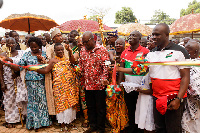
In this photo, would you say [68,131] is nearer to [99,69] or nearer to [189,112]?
[99,69]

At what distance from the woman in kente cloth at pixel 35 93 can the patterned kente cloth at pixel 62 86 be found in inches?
13.7

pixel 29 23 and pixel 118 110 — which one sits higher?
pixel 29 23

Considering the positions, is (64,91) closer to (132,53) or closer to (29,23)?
(132,53)

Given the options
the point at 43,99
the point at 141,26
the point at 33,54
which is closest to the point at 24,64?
the point at 33,54

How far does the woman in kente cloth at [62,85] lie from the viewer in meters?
3.55

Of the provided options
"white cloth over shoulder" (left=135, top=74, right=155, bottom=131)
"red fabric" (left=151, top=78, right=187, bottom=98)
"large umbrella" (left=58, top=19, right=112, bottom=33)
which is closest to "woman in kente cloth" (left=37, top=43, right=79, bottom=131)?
"white cloth over shoulder" (left=135, top=74, right=155, bottom=131)

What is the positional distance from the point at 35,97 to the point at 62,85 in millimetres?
734

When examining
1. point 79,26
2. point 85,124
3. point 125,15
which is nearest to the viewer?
point 85,124

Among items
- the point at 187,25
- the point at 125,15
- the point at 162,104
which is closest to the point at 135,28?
the point at 187,25

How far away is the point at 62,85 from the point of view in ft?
11.8

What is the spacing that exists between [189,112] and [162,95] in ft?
2.12

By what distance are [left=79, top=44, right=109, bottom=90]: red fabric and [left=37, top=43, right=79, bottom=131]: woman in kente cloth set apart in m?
0.47

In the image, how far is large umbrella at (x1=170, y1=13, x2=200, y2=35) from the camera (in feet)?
24.0

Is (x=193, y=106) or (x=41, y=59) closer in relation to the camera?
(x=193, y=106)
